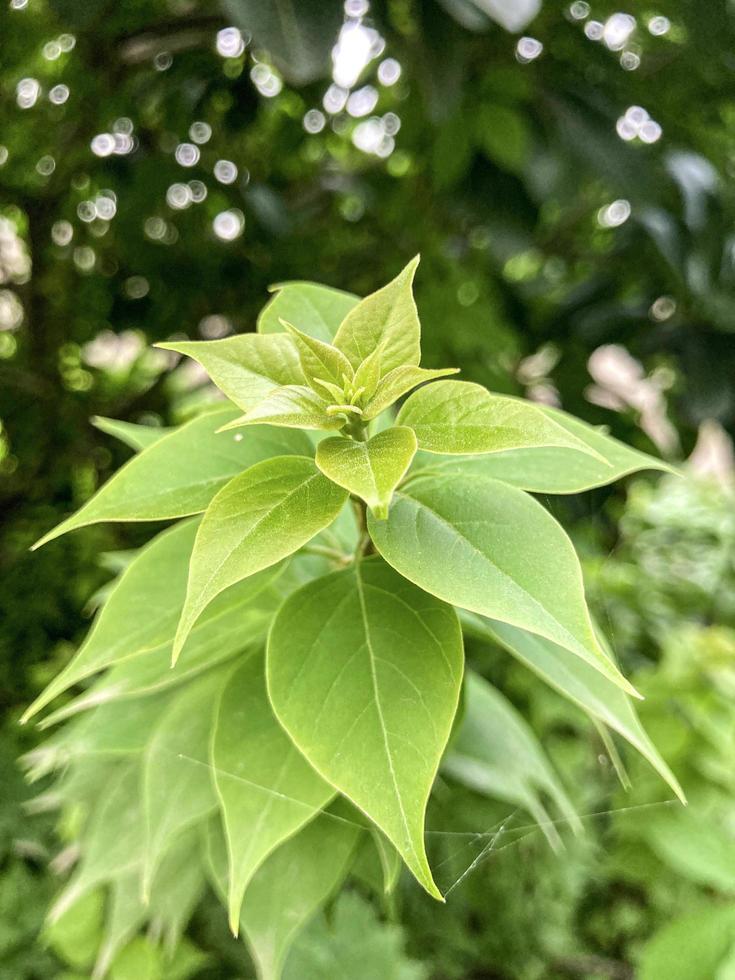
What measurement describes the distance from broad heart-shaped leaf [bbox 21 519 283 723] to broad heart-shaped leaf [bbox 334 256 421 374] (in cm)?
8

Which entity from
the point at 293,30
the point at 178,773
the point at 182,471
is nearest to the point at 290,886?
the point at 178,773

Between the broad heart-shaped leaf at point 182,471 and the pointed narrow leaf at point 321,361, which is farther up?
the pointed narrow leaf at point 321,361

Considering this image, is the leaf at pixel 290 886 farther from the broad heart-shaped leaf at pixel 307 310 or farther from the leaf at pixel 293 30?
the leaf at pixel 293 30

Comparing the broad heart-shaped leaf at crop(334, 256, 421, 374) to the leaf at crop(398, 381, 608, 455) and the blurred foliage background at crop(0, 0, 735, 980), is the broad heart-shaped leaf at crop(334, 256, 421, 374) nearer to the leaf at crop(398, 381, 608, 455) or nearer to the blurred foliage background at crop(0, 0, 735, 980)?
the leaf at crop(398, 381, 608, 455)

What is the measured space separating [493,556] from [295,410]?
2.7 inches

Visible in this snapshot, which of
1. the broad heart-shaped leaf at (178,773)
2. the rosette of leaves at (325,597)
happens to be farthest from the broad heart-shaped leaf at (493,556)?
the broad heart-shaped leaf at (178,773)

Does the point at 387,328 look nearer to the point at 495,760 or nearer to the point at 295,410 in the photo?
the point at 295,410

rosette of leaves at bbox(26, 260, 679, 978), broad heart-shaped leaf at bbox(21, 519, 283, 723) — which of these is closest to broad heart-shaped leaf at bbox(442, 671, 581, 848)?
rosette of leaves at bbox(26, 260, 679, 978)

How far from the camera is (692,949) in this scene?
38 cm

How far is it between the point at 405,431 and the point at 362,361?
0.04 m

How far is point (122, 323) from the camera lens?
678 mm

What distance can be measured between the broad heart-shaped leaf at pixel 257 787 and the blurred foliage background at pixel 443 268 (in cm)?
19

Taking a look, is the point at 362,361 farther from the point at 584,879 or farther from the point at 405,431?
the point at 584,879

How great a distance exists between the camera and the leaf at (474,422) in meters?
0.18
